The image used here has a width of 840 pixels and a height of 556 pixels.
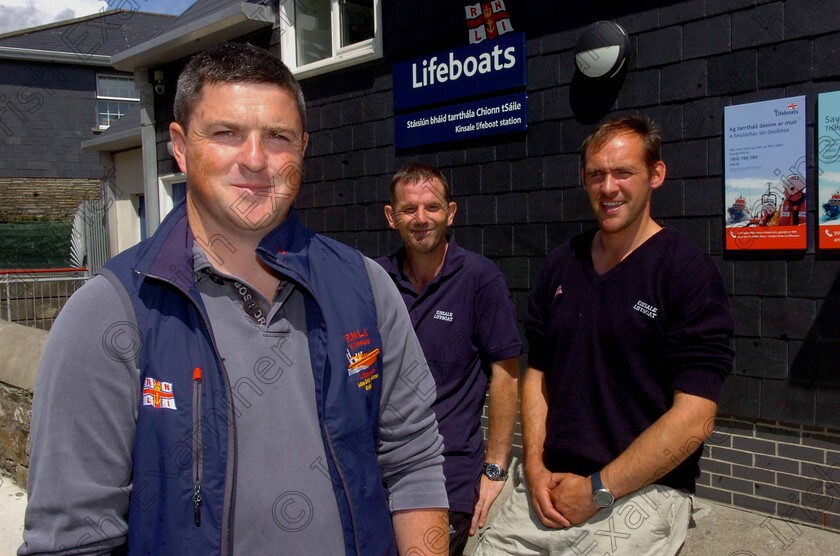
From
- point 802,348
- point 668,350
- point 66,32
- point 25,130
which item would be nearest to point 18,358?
point 668,350

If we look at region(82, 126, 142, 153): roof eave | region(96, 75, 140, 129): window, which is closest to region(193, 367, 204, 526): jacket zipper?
region(82, 126, 142, 153): roof eave

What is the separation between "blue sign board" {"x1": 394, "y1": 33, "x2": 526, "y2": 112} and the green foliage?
14.7 m

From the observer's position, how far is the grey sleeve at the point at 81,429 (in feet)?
4.70

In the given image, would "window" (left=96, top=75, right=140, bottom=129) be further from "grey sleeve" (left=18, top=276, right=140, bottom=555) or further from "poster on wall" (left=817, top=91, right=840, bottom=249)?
"grey sleeve" (left=18, top=276, right=140, bottom=555)

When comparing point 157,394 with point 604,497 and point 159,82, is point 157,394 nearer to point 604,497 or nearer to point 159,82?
point 604,497

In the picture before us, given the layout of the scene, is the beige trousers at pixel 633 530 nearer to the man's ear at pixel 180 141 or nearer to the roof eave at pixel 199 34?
the man's ear at pixel 180 141

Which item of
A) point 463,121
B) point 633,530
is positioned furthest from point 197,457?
point 463,121

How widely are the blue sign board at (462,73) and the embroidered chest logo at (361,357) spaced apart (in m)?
3.99

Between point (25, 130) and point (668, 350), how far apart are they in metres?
24.7

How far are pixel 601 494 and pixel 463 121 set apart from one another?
12.8ft

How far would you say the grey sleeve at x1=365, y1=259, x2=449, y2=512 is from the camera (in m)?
1.93

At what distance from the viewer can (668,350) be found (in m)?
2.42

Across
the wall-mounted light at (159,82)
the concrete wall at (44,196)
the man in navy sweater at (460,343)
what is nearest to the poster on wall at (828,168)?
the man in navy sweater at (460,343)

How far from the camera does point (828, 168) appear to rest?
3.76 m
